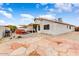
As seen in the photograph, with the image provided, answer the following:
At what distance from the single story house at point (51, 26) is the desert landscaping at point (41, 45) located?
0.05 meters

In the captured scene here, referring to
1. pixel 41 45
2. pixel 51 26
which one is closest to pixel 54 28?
pixel 51 26

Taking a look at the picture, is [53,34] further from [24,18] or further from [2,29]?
[2,29]

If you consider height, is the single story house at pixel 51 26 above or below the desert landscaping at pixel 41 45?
above

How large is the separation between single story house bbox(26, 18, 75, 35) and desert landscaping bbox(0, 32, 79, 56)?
48 mm

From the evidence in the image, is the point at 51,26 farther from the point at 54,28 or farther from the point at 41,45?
the point at 41,45

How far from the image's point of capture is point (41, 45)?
1947 millimetres

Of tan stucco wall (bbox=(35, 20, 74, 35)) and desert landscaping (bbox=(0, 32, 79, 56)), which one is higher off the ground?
tan stucco wall (bbox=(35, 20, 74, 35))

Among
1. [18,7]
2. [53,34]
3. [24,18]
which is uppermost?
[18,7]

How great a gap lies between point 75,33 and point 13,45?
2.45 ft

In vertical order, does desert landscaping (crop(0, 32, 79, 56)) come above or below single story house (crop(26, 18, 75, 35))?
below

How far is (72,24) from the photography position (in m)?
1.96

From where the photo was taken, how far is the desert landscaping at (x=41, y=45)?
193 centimetres

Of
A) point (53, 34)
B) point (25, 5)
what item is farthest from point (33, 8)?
point (53, 34)

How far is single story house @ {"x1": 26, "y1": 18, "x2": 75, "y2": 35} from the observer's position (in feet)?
6.43
